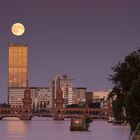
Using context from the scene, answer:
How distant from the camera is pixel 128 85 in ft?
208

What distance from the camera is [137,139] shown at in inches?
1464

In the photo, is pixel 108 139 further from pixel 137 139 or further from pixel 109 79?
pixel 137 139

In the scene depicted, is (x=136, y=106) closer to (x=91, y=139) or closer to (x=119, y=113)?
(x=119, y=113)

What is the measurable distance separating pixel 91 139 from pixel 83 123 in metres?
42.1

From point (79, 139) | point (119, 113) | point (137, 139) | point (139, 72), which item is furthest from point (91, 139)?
point (137, 139)

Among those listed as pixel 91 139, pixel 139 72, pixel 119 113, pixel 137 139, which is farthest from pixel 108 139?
pixel 137 139

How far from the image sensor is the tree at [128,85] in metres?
55.6

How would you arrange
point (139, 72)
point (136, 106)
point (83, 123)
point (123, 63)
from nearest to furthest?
point (136, 106) → point (139, 72) → point (123, 63) → point (83, 123)

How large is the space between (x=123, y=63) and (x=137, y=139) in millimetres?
29421

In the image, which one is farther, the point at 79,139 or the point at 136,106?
the point at 79,139

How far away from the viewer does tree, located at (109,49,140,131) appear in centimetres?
5562

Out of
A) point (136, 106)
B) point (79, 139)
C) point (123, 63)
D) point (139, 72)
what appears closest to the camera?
point (136, 106)

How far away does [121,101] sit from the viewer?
222 feet

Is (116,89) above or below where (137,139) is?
above
